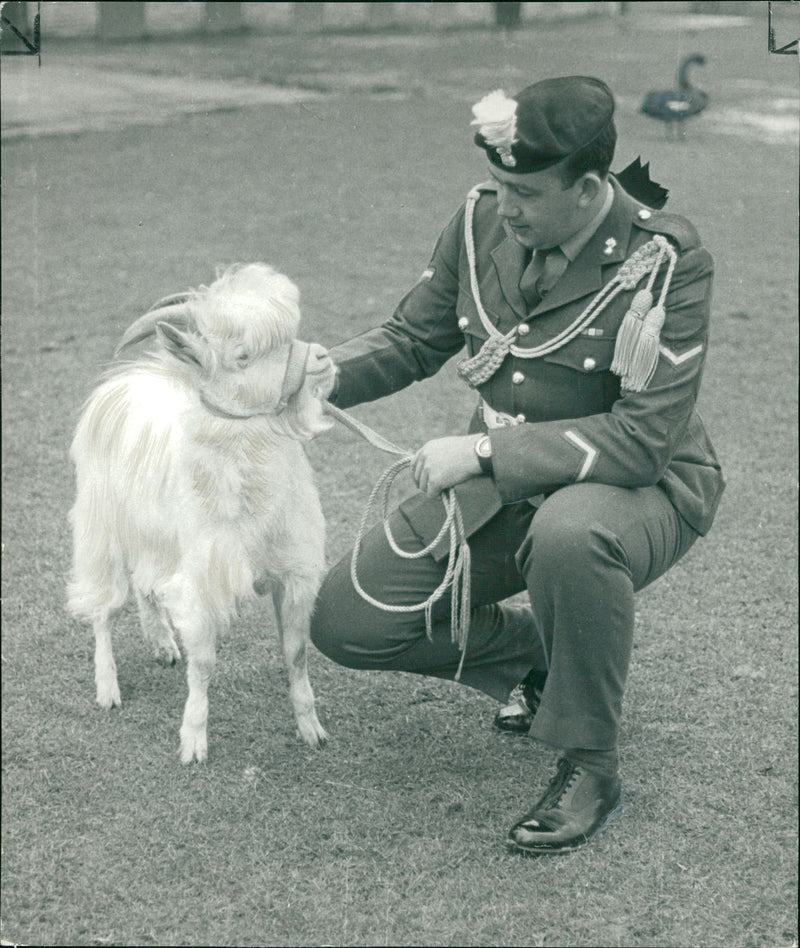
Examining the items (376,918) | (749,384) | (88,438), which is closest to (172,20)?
(749,384)

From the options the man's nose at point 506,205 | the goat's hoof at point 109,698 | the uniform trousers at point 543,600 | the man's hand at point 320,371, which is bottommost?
the goat's hoof at point 109,698

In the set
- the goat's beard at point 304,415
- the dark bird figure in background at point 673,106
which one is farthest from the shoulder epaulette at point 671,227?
the dark bird figure in background at point 673,106

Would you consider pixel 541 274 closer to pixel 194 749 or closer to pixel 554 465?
pixel 554 465

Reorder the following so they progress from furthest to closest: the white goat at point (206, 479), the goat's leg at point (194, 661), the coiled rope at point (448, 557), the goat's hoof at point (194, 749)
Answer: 1. the goat's hoof at point (194, 749)
2. the goat's leg at point (194, 661)
3. the coiled rope at point (448, 557)
4. the white goat at point (206, 479)

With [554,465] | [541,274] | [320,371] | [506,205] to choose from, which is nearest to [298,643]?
[320,371]

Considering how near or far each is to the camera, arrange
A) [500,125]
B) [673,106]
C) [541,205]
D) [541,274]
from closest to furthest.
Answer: [500,125], [541,205], [541,274], [673,106]

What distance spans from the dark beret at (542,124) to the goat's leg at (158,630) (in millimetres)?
1786

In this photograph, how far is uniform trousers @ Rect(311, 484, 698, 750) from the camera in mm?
3047

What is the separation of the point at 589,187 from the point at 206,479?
1178mm

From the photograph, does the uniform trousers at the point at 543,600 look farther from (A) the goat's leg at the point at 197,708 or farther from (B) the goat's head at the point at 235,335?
(B) the goat's head at the point at 235,335

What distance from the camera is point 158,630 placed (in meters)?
4.01

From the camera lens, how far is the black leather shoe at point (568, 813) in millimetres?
3178

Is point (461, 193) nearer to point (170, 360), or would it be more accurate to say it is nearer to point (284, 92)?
point (284, 92)

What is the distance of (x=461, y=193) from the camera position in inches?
424
